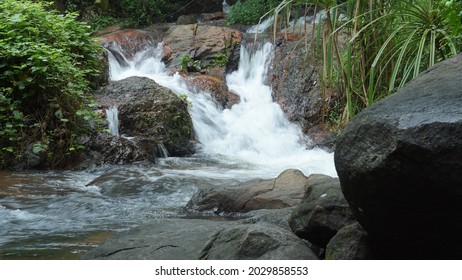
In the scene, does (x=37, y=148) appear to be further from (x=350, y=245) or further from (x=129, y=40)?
(x=129, y=40)

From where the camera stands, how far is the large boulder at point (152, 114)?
8.41 metres

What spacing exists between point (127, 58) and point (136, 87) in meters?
3.81

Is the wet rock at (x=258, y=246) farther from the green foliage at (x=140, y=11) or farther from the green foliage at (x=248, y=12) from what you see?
the green foliage at (x=140, y=11)

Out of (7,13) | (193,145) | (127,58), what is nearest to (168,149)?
(193,145)

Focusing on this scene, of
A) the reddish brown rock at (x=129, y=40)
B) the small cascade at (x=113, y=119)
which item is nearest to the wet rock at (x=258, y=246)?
the small cascade at (x=113, y=119)

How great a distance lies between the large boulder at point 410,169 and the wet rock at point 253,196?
98.6 inches

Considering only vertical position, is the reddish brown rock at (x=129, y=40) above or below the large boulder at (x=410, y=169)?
above

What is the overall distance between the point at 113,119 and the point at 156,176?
214 cm

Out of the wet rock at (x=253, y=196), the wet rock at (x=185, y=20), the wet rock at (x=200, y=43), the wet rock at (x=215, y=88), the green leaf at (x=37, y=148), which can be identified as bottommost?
the wet rock at (x=253, y=196)

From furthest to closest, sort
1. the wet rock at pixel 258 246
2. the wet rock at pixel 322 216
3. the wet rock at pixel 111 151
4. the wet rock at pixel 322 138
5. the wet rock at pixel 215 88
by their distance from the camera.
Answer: the wet rock at pixel 215 88, the wet rock at pixel 322 138, the wet rock at pixel 111 151, the wet rock at pixel 322 216, the wet rock at pixel 258 246

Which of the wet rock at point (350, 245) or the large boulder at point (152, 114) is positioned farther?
the large boulder at point (152, 114)

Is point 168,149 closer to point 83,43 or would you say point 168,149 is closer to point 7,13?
point 83,43

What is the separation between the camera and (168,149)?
8367 millimetres
